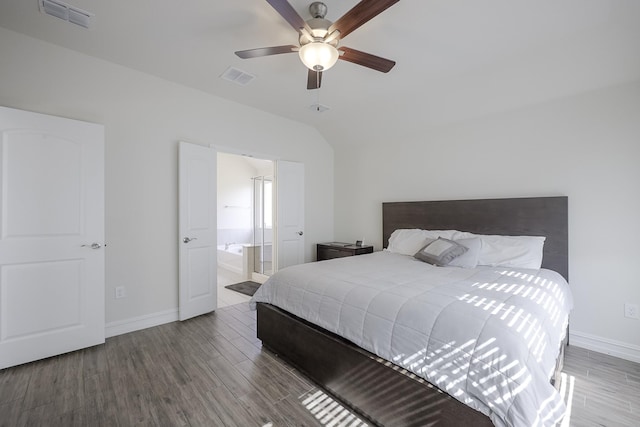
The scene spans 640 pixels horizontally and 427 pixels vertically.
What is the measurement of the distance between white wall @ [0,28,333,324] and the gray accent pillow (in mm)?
2809

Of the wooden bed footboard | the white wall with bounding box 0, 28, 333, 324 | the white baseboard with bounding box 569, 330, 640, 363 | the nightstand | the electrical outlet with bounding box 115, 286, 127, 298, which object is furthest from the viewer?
the nightstand

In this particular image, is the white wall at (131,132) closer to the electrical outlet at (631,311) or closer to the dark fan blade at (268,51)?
the dark fan blade at (268,51)

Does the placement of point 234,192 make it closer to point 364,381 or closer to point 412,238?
point 412,238

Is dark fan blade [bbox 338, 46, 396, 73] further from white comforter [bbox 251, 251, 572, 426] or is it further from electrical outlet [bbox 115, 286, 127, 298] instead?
electrical outlet [bbox 115, 286, 127, 298]

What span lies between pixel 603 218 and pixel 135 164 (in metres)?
4.57

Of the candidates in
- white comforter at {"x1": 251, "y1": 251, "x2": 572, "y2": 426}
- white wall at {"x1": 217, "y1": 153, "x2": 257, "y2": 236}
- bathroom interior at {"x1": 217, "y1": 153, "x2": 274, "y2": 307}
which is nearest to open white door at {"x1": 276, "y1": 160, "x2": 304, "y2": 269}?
bathroom interior at {"x1": 217, "y1": 153, "x2": 274, "y2": 307}

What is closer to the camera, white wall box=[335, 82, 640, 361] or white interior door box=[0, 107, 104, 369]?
white interior door box=[0, 107, 104, 369]

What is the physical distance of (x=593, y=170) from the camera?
8.27ft

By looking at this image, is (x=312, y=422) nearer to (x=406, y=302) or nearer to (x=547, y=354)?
(x=406, y=302)

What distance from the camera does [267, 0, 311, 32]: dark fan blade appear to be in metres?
1.55

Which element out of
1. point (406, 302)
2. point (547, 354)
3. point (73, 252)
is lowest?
point (547, 354)

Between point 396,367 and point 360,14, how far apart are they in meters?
2.05

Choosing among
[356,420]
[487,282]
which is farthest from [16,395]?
[487,282]

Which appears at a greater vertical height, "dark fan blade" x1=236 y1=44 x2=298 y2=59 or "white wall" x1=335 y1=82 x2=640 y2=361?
"dark fan blade" x1=236 y1=44 x2=298 y2=59
